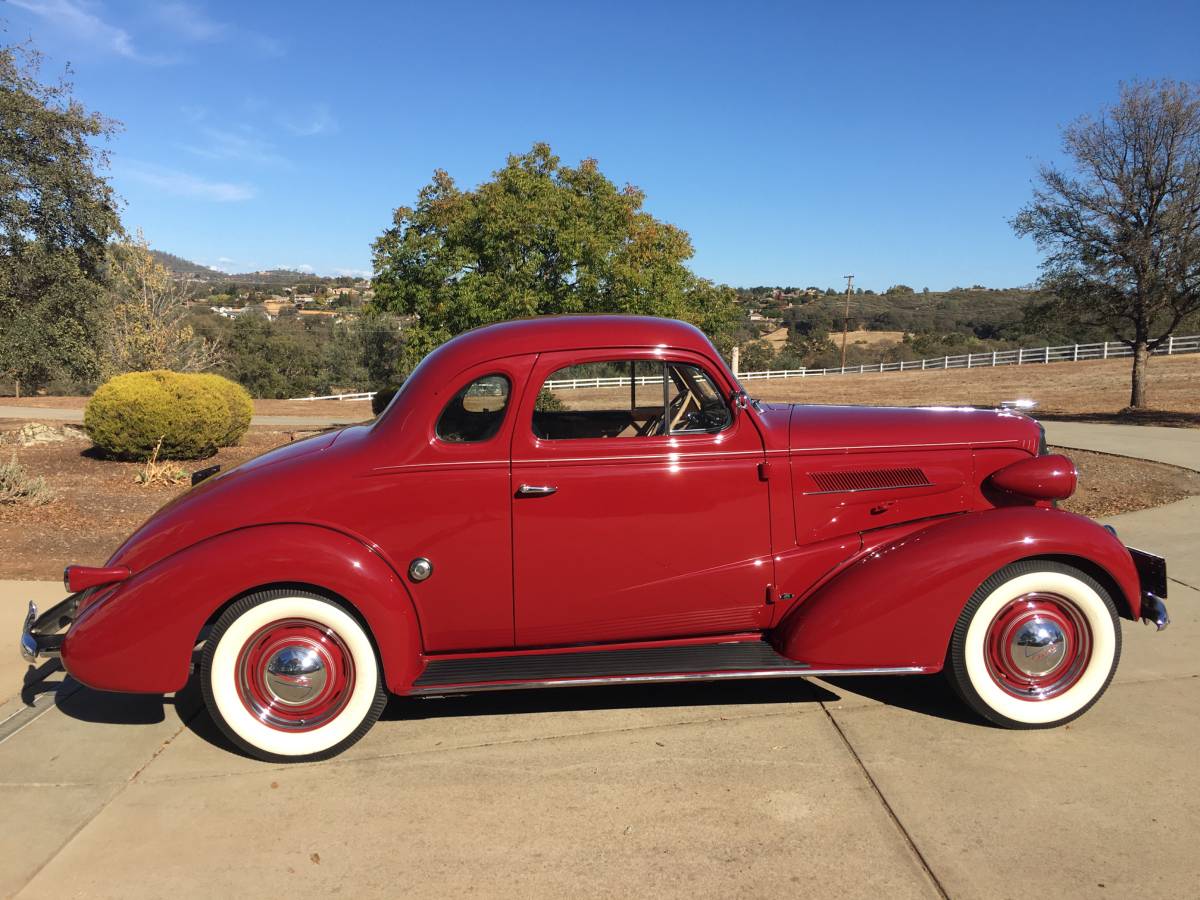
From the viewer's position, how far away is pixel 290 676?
3312 millimetres

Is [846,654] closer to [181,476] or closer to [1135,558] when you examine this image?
[1135,558]

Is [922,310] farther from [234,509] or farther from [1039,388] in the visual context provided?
[234,509]

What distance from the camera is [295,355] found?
48.2 m

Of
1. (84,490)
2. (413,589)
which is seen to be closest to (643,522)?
(413,589)

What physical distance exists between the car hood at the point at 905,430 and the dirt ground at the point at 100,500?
4139 millimetres

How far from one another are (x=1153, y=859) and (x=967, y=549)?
1.22 m

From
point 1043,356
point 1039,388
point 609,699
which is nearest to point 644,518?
point 609,699

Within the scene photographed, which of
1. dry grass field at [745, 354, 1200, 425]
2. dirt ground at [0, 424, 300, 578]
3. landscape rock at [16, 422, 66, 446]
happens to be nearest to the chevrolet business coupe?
dirt ground at [0, 424, 300, 578]

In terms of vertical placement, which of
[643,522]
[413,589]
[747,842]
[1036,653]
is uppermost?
[643,522]

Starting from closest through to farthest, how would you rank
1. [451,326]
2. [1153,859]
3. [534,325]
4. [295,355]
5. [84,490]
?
1. [1153,859]
2. [534,325]
3. [84,490]
4. [451,326]
5. [295,355]

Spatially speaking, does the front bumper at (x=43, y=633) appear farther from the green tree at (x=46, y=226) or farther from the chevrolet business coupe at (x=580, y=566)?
the green tree at (x=46, y=226)

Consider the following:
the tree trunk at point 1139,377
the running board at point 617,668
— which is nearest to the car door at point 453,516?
the running board at point 617,668

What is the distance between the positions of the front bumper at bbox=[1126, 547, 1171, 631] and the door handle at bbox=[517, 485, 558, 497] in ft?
8.21

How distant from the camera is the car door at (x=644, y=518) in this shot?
3.42 m
